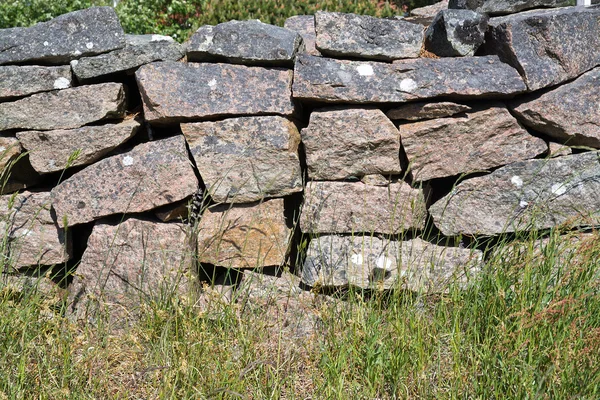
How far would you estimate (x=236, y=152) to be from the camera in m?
A: 3.16

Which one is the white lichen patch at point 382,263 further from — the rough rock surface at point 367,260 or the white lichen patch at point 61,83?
the white lichen patch at point 61,83

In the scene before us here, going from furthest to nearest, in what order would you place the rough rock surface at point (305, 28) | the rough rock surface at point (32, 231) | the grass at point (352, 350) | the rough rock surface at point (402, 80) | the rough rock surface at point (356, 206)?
the rough rock surface at point (305, 28) → the rough rock surface at point (32, 231) → the rough rock surface at point (356, 206) → the rough rock surface at point (402, 80) → the grass at point (352, 350)

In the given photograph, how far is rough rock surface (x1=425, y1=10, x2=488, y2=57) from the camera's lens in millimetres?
3150

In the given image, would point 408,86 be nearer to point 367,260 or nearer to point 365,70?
point 365,70

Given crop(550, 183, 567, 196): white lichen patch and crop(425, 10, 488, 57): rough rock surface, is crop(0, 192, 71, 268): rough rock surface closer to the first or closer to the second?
crop(425, 10, 488, 57): rough rock surface

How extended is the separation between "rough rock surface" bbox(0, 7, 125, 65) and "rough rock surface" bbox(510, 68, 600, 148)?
2.03 m

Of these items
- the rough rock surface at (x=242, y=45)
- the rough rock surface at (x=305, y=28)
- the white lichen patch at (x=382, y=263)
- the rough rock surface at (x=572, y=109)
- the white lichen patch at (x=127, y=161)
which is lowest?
the white lichen patch at (x=382, y=263)

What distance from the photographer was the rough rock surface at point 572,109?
3104 millimetres

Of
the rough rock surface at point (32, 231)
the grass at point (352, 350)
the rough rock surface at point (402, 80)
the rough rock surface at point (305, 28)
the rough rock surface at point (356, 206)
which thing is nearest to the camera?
the grass at point (352, 350)

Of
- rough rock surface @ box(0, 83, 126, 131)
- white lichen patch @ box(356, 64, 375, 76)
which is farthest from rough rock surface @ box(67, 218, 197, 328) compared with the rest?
white lichen patch @ box(356, 64, 375, 76)

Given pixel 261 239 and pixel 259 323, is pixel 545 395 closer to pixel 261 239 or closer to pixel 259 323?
pixel 259 323

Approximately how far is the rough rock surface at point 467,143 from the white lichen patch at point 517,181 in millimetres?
88

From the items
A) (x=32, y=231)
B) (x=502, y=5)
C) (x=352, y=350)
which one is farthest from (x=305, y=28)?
(x=352, y=350)

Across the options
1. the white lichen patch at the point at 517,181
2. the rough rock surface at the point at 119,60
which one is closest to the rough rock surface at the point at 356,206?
the white lichen patch at the point at 517,181
